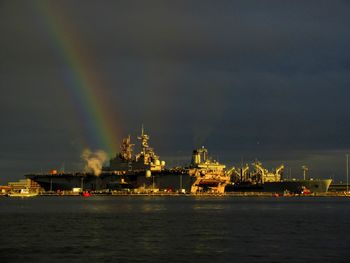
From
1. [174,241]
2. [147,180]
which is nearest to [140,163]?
[147,180]

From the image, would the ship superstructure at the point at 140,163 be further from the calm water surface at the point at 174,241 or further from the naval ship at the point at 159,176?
the calm water surface at the point at 174,241

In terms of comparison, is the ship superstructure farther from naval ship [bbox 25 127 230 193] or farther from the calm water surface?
the calm water surface

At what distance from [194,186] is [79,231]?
126794mm

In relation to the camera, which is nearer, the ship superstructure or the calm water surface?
the calm water surface

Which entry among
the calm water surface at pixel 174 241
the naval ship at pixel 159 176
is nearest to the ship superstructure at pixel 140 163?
the naval ship at pixel 159 176

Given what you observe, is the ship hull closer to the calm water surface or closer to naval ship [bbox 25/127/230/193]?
naval ship [bbox 25/127/230/193]

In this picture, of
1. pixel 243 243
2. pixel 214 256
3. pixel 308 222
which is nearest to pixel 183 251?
pixel 214 256

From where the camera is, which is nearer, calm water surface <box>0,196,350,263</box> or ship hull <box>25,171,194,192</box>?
calm water surface <box>0,196,350,263</box>

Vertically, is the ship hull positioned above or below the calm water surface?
above

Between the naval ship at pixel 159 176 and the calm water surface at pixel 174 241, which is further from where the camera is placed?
the naval ship at pixel 159 176

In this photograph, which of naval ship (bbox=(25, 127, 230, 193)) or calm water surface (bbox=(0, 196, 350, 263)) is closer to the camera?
calm water surface (bbox=(0, 196, 350, 263))

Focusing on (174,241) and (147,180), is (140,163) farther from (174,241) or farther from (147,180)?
(174,241)

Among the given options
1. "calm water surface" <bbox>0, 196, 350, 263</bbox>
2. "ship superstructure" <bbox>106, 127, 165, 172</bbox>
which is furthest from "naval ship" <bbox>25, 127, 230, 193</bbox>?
"calm water surface" <bbox>0, 196, 350, 263</bbox>

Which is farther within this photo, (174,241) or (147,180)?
(147,180)
